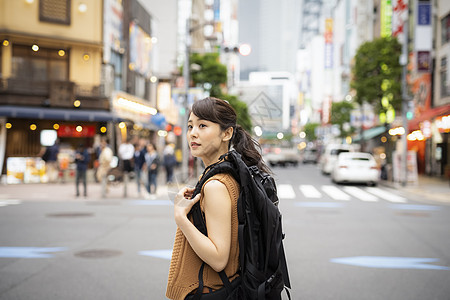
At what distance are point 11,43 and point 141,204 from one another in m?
15.8

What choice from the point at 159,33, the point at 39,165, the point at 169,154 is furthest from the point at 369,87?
the point at 159,33

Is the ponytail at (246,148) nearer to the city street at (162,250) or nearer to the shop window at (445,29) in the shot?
the city street at (162,250)

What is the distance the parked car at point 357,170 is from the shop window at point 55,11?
56.3 ft

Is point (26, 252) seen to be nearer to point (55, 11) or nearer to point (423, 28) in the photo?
point (55, 11)

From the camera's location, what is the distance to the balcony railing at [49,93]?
76.6 ft

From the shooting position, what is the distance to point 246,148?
241 cm

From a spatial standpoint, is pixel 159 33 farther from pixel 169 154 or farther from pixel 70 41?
pixel 169 154

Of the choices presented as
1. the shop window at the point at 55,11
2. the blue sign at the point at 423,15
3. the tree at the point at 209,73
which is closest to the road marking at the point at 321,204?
the blue sign at the point at 423,15

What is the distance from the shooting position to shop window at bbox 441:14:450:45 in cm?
2769

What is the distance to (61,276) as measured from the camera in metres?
5.94

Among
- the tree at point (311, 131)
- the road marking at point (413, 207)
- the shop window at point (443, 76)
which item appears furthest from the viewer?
the tree at point (311, 131)

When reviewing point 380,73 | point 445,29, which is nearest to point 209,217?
point 380,73

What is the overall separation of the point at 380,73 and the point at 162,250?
23.6 m

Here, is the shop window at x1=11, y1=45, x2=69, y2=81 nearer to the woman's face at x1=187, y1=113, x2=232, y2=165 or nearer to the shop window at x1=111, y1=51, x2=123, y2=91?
the shop window at x1=111, y1=51, x2=123, y2=91
